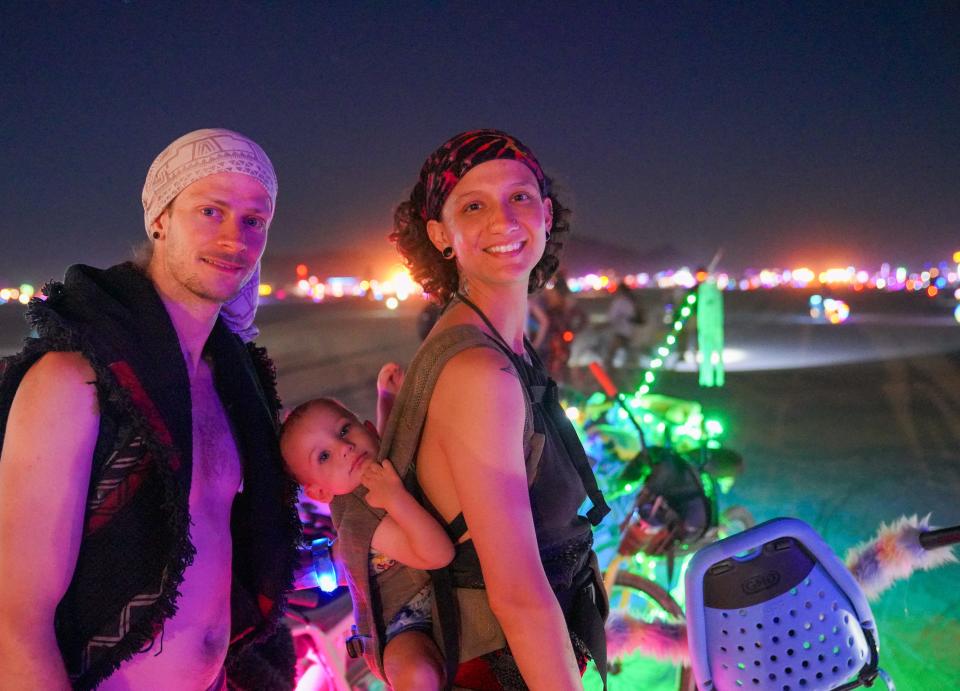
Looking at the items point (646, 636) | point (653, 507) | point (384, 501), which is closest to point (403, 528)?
point (384, 501)

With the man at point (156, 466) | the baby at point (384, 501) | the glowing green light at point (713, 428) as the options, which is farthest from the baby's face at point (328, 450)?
the glowing green light at point (713, 428)

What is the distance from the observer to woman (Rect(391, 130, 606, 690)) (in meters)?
1.52

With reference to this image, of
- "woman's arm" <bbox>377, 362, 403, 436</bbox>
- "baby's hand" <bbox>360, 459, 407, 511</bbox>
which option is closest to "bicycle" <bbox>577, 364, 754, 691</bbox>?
"woman's arm" <bbox>377, 362, 403, 436</bbox>

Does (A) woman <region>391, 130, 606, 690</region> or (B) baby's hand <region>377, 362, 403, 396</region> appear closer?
(A) woman <region>391, 130, 606, 690</region>

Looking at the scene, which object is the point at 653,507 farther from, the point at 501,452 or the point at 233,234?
the point at 233,234

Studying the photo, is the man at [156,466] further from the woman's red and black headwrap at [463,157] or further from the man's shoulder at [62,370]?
the woman's red and black headwrap at [463,157]

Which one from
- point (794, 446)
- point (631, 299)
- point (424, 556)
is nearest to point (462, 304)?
point (424, 556)

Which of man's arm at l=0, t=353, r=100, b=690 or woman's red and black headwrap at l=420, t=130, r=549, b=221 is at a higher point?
woman's red and black headwrap at l=420, t=130, r=549, b=221

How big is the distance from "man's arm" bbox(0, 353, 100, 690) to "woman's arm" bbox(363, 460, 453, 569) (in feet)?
2.13

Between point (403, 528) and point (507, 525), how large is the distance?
292 mm

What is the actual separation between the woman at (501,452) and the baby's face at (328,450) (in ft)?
0.91

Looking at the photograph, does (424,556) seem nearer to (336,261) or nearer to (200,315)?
(200,315)

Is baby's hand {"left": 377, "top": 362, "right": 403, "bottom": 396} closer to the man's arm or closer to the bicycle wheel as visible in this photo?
the man's arm

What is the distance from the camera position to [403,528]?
168 centimetres
